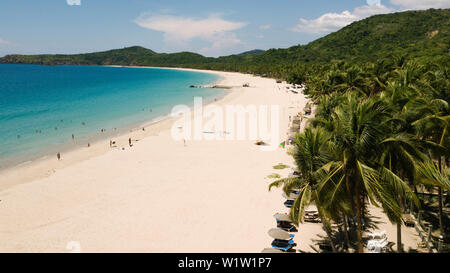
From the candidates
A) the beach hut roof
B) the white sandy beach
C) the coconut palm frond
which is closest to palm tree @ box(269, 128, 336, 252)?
the coconut palm frond

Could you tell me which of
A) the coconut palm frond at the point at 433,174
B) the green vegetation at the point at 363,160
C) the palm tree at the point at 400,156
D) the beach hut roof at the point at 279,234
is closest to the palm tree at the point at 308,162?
the green vegetation at the point at 363,160

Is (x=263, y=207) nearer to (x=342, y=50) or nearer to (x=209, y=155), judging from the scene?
(x=209, y=155)

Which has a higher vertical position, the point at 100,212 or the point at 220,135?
the point at 220,135

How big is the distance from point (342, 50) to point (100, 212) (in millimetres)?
152357

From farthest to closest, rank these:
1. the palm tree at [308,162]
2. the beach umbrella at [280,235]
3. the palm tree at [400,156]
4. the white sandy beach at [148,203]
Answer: the white sandy beach at [148,203] → the beach umbrella at [280,235] → the palm tree at [308,162] → the palm tree at [400,156]

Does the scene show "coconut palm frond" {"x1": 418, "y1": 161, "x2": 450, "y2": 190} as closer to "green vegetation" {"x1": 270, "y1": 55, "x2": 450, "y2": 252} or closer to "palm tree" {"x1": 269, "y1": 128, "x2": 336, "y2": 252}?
"green vegetation" {"x1": 270, "y1": 55, "x2": 450, "y2": 252}

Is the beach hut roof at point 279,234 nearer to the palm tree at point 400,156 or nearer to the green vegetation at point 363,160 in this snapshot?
the green vegetation at point 363,160

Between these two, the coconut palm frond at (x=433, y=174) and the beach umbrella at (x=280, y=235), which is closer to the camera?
the coconut palm frond at (x=433, y=174)

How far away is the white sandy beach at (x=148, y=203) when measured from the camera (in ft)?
44.0

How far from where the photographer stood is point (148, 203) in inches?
679

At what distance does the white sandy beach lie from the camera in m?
13.4

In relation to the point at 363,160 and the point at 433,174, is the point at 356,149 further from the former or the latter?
the point at 433,174

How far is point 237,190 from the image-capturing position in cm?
1866
